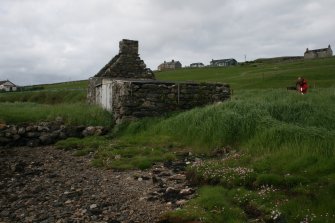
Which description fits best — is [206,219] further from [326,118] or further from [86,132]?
[86,132]

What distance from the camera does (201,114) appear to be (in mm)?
13406

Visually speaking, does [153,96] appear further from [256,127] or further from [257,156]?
[257,156]

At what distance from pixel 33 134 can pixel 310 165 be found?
11019 mm

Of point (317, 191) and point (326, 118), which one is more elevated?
point (326, 118)

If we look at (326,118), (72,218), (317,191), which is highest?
(326,118)

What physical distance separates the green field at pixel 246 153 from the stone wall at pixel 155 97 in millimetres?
602

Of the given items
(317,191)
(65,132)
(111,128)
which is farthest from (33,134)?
(317,191)

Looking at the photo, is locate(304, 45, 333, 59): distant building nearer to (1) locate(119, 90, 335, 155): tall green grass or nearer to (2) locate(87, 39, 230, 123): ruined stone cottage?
(2) locate(87, 39, 230, 123): ruined stone cottage

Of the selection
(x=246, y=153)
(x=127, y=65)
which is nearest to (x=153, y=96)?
(x=246, y=153)

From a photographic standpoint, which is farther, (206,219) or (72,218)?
(72,218)

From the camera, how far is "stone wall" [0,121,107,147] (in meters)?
14.9

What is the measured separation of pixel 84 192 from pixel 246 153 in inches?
171

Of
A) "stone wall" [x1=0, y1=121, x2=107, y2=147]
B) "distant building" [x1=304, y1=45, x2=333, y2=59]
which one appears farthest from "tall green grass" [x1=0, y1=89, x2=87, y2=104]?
"distant building" [x1=304, y1=45, x2=333, y2=59]

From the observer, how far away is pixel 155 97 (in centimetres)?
1664
